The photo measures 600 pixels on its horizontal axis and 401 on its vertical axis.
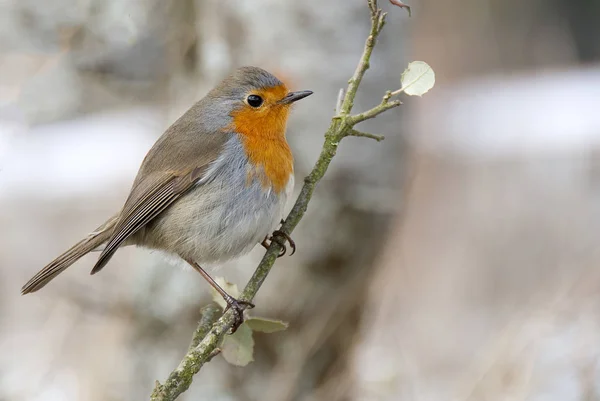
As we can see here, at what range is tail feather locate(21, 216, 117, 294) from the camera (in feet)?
7.61

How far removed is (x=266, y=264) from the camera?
69.4 inches

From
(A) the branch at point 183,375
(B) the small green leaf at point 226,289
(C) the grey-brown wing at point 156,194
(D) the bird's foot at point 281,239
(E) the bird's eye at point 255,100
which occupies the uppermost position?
(E) the bird's eye at point 255,100

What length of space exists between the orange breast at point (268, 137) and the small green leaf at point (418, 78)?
96cm

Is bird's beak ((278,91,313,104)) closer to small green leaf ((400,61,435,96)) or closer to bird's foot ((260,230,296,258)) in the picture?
bird's foot ((260,230,296,258))

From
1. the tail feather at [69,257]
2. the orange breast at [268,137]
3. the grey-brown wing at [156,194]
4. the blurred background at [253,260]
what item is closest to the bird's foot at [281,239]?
the orange breast at [268,137]

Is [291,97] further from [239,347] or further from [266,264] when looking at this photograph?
[239,347]

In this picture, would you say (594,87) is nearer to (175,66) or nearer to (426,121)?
(426,121)

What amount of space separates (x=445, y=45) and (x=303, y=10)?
6.67m

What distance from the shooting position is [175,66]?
4504mm

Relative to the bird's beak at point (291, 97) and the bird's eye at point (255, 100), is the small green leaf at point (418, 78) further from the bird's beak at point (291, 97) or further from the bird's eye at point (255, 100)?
the bird's eye at point (255, 100)

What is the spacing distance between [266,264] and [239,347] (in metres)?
0.20

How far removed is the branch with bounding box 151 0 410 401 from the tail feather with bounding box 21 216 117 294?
77cm

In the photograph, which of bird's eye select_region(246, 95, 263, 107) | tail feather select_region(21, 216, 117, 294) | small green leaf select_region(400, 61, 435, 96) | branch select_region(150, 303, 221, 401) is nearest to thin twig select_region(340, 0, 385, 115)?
small green leaf select_region(400, 61, 435, 96)

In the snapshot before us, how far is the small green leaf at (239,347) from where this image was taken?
5.42 ft
